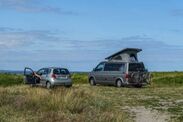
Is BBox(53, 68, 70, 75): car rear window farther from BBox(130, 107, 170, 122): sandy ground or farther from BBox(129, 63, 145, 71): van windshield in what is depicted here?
BBox(130, 107, 170, 122): sandy ground

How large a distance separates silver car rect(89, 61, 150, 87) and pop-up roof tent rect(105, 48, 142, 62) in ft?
3.86

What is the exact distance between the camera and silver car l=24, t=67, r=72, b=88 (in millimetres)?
39062

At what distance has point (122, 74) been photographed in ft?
132

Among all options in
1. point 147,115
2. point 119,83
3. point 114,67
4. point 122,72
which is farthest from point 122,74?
point 147,115

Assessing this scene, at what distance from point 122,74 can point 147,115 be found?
2045 centimetres

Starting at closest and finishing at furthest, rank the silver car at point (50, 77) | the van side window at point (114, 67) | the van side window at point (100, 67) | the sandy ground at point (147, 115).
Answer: the sandy ground at point (147, 115) < the silver car at point (50, 77) < the van side window at point (114, 67) < the van side window at point (100, 67)

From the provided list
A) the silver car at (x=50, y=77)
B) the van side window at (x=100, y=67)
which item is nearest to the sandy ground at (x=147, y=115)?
the silver car at (x=50, y=77)

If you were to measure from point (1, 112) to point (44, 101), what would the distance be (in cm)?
286

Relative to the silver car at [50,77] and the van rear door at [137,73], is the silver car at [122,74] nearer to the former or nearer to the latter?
the van rear door at [137,73]

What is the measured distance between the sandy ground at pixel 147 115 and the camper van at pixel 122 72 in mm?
17751

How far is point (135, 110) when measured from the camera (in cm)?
2169

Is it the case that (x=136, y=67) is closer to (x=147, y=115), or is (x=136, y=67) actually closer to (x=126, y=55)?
(x=126, y=55)

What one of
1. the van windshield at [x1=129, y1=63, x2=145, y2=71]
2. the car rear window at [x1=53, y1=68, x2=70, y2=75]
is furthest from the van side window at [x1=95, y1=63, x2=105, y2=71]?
the car rear window at [x1=53, y1=68, x2=70, y2=75]

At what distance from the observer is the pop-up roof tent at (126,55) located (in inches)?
1672
